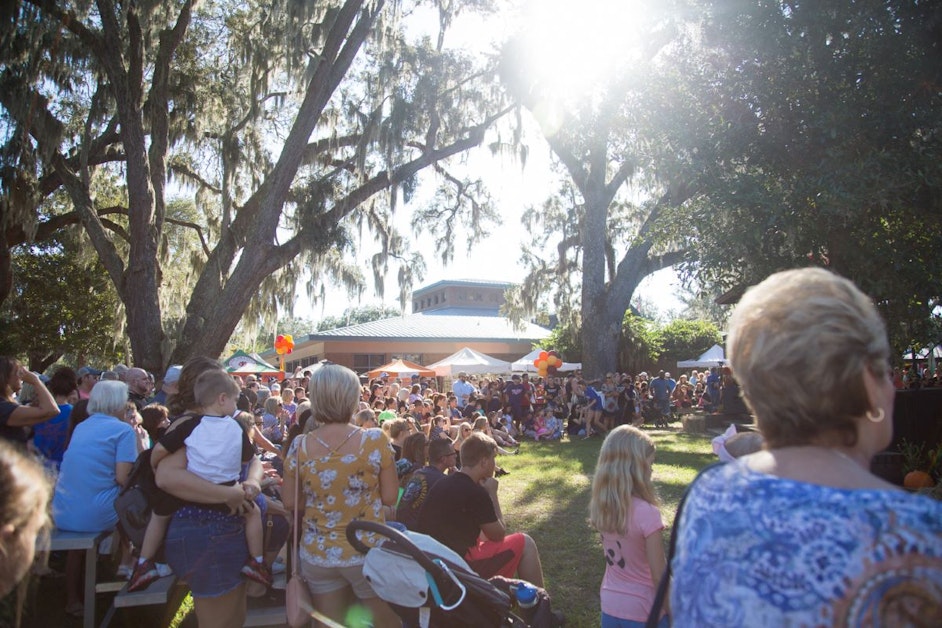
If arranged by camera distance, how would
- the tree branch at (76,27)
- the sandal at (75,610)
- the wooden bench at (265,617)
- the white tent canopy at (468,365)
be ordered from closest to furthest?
the wooden bench at (265,617) < the sandal at (75,610) < the tree branch at (76,27) < the white tent canopy at (468,365)

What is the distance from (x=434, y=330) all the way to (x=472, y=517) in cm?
3055

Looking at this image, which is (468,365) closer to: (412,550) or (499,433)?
(499,433)

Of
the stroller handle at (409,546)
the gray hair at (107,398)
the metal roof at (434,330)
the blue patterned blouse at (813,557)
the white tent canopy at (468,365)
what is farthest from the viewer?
the metal roof at (434,330)

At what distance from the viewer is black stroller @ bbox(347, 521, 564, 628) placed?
232 cm

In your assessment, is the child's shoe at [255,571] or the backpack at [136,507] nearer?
the child's shoe at [255,571]

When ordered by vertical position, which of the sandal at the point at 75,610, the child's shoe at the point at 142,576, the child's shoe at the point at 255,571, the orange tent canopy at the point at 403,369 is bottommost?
the sandal at the point at 75,610

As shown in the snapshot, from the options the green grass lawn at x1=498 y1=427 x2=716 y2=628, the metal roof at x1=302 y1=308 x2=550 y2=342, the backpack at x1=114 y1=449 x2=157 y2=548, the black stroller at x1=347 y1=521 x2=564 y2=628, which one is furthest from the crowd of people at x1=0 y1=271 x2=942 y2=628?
the metal roof at x1=302 y1=308 x2=550 y2=342

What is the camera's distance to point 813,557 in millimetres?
1024

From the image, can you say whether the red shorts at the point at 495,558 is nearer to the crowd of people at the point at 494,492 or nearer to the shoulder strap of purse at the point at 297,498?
the crowd of people at the point at 494,492

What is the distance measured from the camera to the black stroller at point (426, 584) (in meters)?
2.32

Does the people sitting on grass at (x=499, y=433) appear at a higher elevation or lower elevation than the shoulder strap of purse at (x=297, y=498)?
lower

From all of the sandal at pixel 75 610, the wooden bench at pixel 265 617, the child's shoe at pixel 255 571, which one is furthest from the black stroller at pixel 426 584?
the sandal at pixel 75 610

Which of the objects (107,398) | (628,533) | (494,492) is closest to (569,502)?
(494,492)

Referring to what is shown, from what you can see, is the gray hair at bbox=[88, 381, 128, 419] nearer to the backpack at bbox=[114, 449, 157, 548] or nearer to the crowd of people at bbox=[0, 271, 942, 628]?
the crowd of people at bbox=[0, 271, 942, 628]
